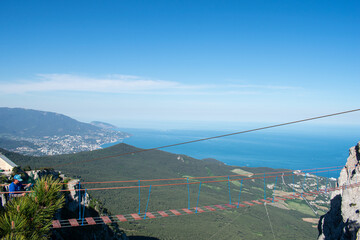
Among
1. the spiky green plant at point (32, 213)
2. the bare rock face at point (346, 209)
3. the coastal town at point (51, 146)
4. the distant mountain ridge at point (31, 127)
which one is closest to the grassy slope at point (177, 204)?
the bare rock face at point (346, 209)

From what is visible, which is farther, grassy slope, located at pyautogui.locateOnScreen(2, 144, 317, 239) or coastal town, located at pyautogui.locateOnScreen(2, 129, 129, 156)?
coastal town, located at pyautogui.locateOnScreen(2, 129, 129, 156)

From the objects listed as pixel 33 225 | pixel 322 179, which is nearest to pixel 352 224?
pixel 33 225

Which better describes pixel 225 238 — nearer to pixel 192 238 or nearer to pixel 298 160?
pixel 192 238

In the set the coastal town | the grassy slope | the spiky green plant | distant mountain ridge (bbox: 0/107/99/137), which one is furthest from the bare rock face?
distant mountain ridge (bbox: 0/107/99/137)

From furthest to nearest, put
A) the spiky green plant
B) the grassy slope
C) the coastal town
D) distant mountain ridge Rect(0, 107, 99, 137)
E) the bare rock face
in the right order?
distant mountain ridge Rect(0, 107, 99, 137)
the coastal town
the grassy slope
the bare rock face
the spiky green plant

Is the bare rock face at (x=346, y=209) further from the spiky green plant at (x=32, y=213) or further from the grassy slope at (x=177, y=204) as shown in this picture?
Answer: the grassy slope at (x=177, y=204)

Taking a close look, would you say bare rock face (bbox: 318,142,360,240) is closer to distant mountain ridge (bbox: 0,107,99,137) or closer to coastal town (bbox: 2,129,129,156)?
coastal town (bbox: 2,129,129,156)

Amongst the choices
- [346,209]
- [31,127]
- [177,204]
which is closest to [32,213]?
[346,209]

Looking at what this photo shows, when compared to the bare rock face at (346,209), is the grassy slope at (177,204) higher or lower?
lower
